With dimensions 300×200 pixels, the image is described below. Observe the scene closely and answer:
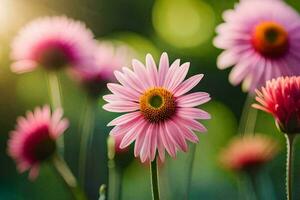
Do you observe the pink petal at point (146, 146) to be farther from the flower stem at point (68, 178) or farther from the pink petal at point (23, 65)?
the pink petal at point (23, 65)

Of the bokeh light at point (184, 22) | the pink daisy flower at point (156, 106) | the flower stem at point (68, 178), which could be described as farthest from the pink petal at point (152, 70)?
the bokeh light at point (184, 22)

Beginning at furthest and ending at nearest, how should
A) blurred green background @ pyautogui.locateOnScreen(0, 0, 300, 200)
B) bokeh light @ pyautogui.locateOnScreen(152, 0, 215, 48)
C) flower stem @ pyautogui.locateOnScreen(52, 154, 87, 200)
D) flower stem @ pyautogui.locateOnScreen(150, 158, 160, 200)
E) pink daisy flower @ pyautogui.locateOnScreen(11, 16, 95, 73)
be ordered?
1. bokeh light @ pyautogui.locateOnScreen(152, 0, 215, 48)
2. blurred green background @ pyautogui.locateOnScreen(0, 0, 300, 200)
3. pink daisy flower @ pyautogui.locateOnScreen(11, 16, 95, 73)
4. flower stem @ pyautogui.locateOnScreen(52, 154, 87, 200)
5. flower stem @ pyautogui.locateOnScreen(150, 158, 160, 200)

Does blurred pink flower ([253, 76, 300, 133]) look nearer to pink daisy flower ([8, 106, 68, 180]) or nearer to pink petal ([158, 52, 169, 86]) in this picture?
pink petal ([158, 52, 169, 86])

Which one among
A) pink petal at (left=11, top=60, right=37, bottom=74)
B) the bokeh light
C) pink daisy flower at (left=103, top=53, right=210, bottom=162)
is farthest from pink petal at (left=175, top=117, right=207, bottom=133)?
the bokeh light

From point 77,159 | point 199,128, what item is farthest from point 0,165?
point 199,128

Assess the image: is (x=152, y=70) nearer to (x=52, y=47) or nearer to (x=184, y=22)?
(x=52, y=47)

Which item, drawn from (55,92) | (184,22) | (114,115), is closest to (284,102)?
(55,92)

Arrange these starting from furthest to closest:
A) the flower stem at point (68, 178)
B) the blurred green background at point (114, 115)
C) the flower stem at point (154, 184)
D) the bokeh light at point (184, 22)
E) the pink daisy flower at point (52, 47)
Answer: the bokeh light at point (184, 22), the blurred green background at point (114, 115), the pink daisy flower at point (52, 47), the flower stem at point (68, 178), the flower stem at point (154, 184)
